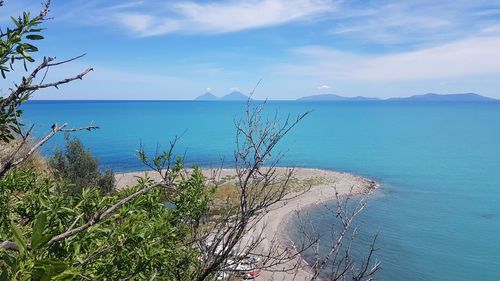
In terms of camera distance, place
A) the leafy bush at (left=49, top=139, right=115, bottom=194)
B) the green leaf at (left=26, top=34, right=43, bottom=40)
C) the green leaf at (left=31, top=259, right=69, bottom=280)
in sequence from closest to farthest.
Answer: the green leaf at (left=31, top=259, right=69, bottom=280)
the green leaf at (left=26, top=34, right=43, bottom=40)
the leafy bush at (left=49, top=139, right=115, bottom=194)

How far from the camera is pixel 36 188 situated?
228 inches

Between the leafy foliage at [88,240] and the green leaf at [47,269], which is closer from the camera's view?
the green leaf at [47,269]

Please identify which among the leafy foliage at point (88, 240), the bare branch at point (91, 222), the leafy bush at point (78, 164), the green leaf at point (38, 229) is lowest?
the leafy bush at point (78, 164)

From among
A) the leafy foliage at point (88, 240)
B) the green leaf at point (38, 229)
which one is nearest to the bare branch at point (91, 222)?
the leafy foliage at point (88, 240)

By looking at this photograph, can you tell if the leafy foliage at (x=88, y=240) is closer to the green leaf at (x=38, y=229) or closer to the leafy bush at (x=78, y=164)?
the green leaf at (x=38, y=229)

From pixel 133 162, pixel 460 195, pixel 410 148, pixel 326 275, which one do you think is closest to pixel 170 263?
pixel 326 275

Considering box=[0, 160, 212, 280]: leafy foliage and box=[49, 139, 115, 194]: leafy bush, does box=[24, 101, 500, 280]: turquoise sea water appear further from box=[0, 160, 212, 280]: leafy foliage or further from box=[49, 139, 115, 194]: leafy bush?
box=[49, 139, 115, 194]: leafy bush

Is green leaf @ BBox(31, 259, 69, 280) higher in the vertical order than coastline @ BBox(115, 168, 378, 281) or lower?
higher

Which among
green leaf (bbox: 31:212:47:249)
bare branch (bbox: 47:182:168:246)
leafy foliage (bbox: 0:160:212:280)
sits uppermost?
green leaf (bbox: 31:212:47:249)

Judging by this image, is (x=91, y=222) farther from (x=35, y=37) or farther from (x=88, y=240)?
(x=35, y=37)

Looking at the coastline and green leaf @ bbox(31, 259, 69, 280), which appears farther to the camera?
the coastline

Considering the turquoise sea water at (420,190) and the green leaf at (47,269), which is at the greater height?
the green leaf at (47,269)

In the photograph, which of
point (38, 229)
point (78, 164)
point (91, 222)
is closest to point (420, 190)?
point (78, 164)

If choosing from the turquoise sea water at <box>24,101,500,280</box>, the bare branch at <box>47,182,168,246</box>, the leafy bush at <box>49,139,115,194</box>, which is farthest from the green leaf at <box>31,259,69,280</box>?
the leafy bush at <box>49,139,115,194</box>
